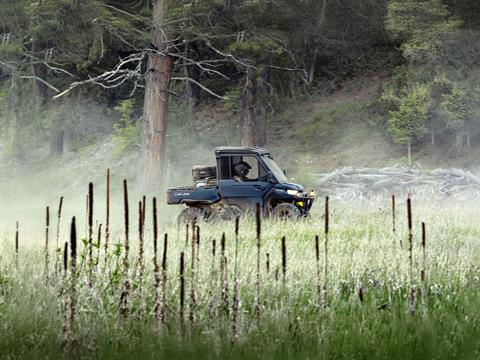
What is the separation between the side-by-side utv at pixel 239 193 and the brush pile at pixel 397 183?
6.75 m

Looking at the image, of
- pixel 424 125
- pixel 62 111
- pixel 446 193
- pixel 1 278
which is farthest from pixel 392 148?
pixel 1 278

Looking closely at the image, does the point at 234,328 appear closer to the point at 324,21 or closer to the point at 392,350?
the point at 392,350

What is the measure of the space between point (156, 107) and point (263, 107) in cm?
541

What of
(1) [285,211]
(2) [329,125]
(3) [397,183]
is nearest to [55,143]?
(2) [329,125]

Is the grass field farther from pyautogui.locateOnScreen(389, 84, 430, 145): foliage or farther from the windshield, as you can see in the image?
pyautogui.locateOnScreen(389, 84, 430, 145): foliage

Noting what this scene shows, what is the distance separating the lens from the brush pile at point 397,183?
22.0 m

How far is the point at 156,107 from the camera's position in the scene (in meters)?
22.4

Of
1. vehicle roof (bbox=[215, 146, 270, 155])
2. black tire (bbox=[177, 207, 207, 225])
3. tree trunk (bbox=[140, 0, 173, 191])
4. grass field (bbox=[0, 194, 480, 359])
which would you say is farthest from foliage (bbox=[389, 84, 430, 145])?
grass field (bbox=[0, 194, 480, 359])

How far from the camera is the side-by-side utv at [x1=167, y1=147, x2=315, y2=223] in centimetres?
1541

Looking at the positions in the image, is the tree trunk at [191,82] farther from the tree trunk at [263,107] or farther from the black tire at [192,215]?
the black tire at [192,215]

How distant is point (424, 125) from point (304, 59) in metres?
7.34

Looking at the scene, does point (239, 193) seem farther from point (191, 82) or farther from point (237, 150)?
point (191, 82)

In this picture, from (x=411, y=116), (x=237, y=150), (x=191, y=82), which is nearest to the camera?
(x=237, y=150)

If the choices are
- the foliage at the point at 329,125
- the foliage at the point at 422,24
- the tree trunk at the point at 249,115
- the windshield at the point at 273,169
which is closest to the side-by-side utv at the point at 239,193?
the windshield at the point at 273,169
